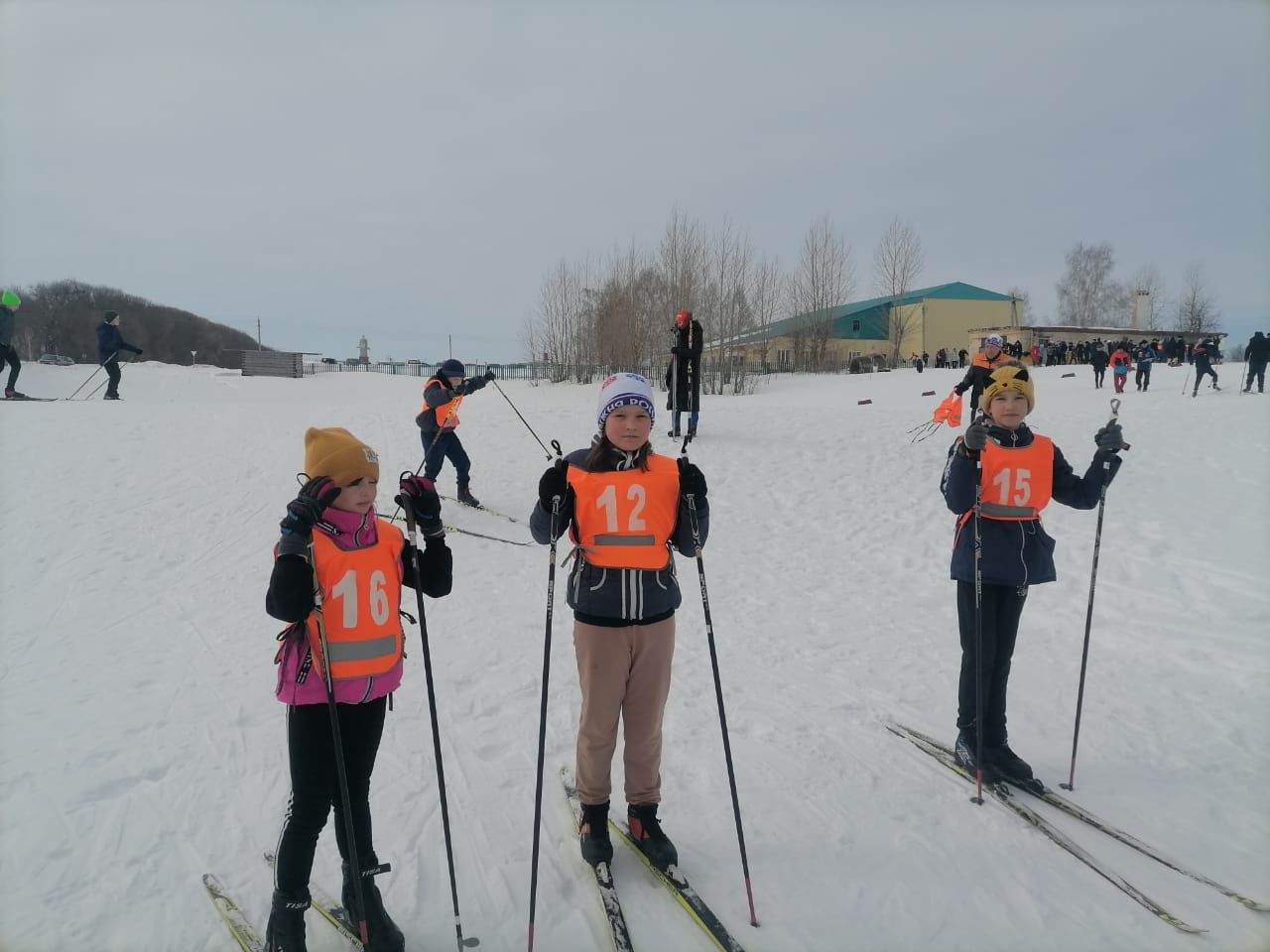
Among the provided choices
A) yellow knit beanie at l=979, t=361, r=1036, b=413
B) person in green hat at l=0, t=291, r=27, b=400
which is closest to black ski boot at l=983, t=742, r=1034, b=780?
yellow knit beanie at l=979, t=361, r=1036, b=413

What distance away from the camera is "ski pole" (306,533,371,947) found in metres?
2.36

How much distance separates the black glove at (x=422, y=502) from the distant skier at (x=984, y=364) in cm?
774

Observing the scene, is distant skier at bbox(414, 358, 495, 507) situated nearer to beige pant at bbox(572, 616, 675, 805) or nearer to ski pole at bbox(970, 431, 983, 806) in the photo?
beige pant at bbox(572, 616, 675, 805)

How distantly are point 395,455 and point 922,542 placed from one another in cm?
791

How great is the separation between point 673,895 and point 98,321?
195 ft

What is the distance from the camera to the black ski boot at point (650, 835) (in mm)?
2947

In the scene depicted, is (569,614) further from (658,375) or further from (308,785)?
(658,375)

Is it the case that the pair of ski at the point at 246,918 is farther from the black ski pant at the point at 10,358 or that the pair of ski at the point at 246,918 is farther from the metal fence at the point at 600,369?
the metal fence at the point at 600,369

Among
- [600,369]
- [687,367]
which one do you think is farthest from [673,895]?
[600,369]

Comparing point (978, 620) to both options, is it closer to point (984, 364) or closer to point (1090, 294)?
point (984, 364)

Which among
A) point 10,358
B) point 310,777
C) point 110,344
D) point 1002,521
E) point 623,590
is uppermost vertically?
point 110,344

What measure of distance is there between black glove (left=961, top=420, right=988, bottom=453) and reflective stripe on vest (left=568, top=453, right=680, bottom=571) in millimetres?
1581

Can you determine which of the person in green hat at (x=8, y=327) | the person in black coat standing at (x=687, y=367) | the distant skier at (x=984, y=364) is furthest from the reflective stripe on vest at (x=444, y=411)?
the person in green hat at (x=8, y=327)

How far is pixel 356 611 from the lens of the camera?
248cm
